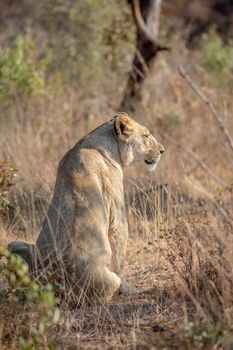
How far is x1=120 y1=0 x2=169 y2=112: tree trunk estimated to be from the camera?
1070cm

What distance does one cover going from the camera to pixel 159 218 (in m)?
6.64

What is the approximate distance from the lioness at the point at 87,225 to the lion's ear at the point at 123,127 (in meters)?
0.16

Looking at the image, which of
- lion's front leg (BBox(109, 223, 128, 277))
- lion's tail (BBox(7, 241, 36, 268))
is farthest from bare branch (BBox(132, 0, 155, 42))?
lion's tail (BBox(7, 241, 36, 268))

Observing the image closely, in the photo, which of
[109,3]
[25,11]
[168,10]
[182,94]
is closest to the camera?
[182,94]

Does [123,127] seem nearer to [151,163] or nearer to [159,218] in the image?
[151,163]

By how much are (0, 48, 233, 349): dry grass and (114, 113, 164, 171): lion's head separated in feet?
0.83

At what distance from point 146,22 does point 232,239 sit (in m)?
6.61

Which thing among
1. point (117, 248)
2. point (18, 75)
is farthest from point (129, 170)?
point (117, 248)

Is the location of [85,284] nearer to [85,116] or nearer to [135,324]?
[135,324]

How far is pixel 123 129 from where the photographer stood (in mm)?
6188

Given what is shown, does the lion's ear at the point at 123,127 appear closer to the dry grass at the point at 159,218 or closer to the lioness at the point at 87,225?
the lioness at the point at 87,225

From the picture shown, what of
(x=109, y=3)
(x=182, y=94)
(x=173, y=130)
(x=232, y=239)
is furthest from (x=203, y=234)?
(x=109, y=3)

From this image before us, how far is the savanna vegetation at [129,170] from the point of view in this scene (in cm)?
470

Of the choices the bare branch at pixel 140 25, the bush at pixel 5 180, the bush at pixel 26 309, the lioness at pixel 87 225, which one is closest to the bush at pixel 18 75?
the bare branch at pixel 140 25
